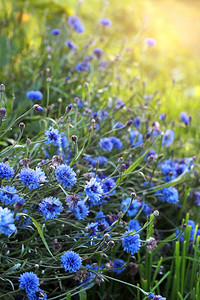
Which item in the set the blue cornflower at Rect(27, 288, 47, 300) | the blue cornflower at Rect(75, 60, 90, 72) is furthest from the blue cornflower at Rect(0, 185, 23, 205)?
the blue cornflower at Rect(75, 60, 90, 72)

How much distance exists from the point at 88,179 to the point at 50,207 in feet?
0.54

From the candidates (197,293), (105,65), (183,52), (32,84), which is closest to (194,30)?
(183,52)

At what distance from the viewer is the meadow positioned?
0.89m

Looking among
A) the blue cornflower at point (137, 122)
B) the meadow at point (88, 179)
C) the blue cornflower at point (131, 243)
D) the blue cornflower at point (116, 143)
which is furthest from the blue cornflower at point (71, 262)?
the blue cornflower at point (137, 122)

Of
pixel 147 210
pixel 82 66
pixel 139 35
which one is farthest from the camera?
pixel 139 35

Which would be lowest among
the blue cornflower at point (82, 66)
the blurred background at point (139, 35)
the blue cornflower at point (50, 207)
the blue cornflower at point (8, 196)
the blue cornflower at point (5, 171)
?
the blurred background at point (139, 35)

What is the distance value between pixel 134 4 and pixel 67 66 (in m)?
3.59

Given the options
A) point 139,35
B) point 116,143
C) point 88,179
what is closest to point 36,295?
point 88,179

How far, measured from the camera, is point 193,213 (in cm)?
149

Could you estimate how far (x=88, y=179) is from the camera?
985 millimetres

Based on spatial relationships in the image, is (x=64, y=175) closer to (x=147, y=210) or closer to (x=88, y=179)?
(x=88, y=179)

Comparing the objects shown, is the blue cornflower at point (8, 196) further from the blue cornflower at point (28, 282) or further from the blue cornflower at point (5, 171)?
the blue cornflower at point (28, 282)

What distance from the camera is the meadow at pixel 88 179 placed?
89cm

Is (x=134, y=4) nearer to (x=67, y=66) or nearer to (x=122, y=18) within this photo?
(x=122, y=18)
